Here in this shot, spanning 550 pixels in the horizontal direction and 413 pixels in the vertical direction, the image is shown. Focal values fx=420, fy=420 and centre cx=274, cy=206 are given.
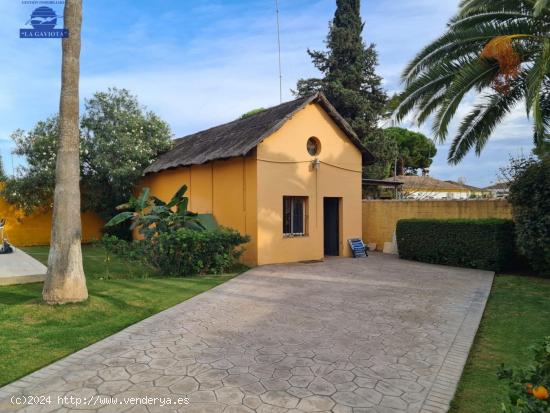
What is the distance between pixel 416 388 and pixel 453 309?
4.01m

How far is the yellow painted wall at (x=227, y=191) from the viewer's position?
46.8 ft

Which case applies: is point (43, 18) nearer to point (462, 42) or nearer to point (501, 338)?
point (462, 42)

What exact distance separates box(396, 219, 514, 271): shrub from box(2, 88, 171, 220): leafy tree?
12.7m

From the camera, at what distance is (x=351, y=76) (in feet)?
85.1

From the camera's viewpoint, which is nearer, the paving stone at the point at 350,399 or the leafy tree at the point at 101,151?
the paving stone at the point at 350,399

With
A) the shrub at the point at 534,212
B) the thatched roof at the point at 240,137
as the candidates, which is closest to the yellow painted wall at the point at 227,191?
the thatched roof at the point at 240,137

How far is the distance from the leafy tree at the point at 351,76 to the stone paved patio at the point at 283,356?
683 inches

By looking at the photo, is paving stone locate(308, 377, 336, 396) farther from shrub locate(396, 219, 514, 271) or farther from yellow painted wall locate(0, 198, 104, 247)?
yellow painted wall locate(0, 198, 104, 247)

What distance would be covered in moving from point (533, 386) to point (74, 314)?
7.12 meters

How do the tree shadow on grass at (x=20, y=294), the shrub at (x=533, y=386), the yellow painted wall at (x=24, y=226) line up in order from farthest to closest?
1. the yellow painted wall at (x=24, y=226)
2. the tree shadow on grass at (x=20, y=294)
3. the shrub at (x=533, y=386)

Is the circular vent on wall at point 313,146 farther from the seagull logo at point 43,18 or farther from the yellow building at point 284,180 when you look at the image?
the seagull logo at point 43,18

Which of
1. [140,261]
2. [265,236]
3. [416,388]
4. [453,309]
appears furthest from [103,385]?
[265,236]

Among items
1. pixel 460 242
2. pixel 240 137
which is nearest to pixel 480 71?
pixel 460 242

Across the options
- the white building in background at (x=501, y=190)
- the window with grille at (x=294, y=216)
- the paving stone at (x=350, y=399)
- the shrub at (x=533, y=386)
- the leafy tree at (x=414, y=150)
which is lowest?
the paving stone at (x=350, y=399)
